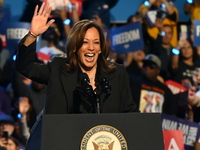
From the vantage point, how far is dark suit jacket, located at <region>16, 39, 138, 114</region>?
2.47m

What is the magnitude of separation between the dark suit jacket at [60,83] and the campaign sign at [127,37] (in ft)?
10.1

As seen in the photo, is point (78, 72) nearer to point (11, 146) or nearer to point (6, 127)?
point (11, 146)

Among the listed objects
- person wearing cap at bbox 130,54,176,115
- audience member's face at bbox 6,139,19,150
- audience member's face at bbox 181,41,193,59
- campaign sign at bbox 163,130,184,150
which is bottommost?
audience member's face at bbox 6,139,19,150

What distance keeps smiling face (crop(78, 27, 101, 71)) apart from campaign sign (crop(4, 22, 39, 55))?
2742 millimetres

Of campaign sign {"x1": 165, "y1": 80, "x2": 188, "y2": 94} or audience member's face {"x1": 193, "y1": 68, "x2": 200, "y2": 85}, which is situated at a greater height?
audience member's face {"x1": 193, "y1": 68, "x2": 200, "y2": 85}

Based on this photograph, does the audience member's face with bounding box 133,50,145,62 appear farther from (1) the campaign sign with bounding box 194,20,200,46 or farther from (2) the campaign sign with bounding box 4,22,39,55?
(2) the campaign sign with bounding box 4,22,39,55

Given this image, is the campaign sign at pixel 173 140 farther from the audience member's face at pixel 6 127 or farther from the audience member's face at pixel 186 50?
the audience member's face at pixel 186 50

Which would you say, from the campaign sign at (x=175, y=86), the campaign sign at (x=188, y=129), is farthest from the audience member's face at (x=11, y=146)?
the campaign sign at (x=175, y=86)

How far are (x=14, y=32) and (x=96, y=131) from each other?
3.28m

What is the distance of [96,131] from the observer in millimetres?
2139

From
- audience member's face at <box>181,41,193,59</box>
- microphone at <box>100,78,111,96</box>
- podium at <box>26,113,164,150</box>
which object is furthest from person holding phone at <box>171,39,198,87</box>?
podium at <box>26,113,164,150</box>

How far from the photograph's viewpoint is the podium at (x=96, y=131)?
6.92ft

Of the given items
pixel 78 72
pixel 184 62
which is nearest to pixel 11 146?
pixel 78 72

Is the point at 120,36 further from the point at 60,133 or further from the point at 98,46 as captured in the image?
the point at 60,133
